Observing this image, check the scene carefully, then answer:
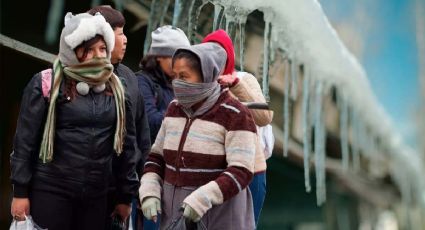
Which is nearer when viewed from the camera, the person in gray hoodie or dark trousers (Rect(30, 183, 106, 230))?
the person in gray hoodie

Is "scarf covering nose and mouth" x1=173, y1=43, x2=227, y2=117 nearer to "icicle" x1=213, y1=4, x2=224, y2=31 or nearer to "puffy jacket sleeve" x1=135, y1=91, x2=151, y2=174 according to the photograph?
"puffy jacket sleeve" x1=135, y1=91, x2=151, y2=174

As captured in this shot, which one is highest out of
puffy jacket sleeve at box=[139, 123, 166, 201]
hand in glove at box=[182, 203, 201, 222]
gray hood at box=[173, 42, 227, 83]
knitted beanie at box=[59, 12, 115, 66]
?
knitted beanie at box=[59, 12, 115, 66]

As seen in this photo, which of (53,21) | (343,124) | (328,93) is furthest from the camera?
(343,124)

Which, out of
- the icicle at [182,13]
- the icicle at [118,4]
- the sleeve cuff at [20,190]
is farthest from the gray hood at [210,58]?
the icicle at [182,13]

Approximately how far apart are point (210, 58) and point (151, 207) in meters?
0.62

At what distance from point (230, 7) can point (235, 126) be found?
6.18 ft

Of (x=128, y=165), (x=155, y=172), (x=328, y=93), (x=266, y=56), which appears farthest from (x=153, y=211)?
(x=328, y=93)

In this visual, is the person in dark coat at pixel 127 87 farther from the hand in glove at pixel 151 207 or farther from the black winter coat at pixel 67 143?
the hand in glove at pixel 151 207

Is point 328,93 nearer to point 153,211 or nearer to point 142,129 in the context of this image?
point 142,129

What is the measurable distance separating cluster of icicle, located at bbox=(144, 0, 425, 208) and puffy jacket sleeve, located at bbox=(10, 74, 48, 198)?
62.5 inches

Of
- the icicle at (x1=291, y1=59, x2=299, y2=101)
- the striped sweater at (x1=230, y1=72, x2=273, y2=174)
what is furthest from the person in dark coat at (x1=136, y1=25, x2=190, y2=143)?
the icicle at (x1=291, y1=59, x2=299, y2=101)

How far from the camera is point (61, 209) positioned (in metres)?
3.27

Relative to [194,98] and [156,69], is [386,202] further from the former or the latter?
[194,98]

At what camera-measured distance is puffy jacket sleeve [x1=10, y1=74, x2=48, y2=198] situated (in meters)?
3.20
